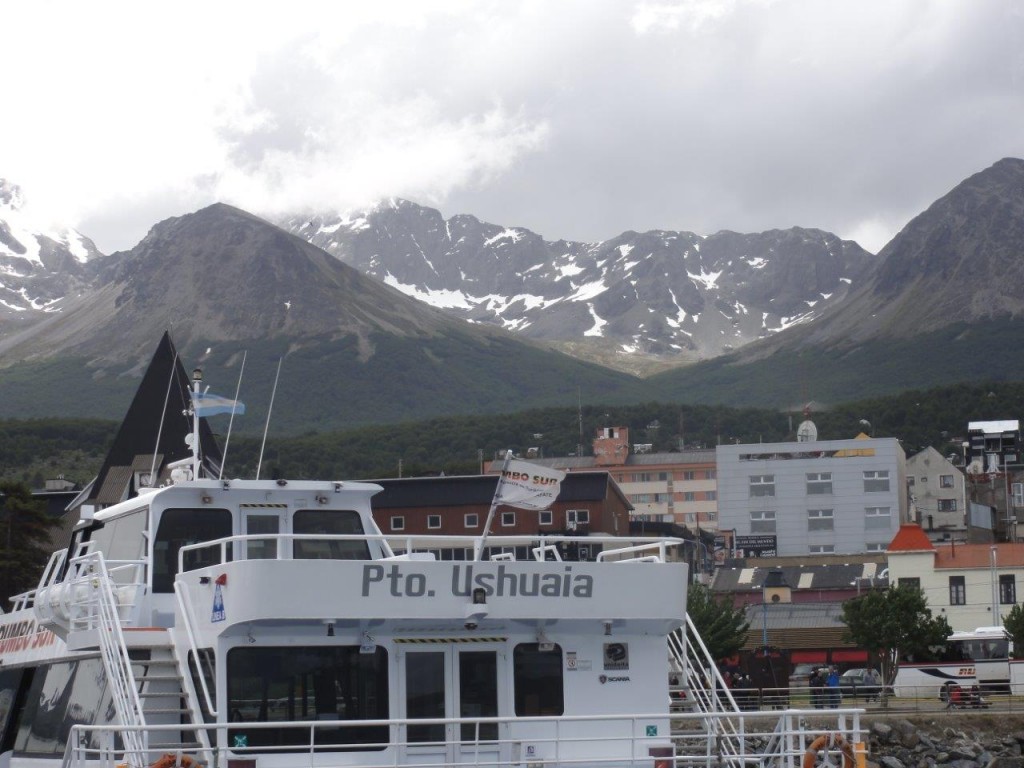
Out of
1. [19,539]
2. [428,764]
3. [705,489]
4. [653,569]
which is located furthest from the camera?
[705,489]

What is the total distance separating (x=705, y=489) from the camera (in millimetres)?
188875

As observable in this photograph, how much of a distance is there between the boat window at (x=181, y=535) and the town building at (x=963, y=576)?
195 feet

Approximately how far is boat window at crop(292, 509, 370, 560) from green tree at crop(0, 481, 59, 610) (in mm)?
44685

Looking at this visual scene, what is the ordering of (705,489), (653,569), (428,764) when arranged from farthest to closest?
(705,489), (653,569), (428,764)

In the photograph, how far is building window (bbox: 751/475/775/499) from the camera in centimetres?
14700

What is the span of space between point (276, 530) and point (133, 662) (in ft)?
10.8

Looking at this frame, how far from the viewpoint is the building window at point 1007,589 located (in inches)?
2963

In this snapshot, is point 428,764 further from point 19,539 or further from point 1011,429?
point 1011,429

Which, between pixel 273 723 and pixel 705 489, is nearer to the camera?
pixel 273 723

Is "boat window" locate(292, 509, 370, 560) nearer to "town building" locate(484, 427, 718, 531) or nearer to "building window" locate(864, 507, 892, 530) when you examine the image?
"building window" locate(864, 507, 892, 530)

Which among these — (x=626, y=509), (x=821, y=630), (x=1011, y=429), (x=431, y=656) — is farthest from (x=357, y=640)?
(x=1011, y=429)

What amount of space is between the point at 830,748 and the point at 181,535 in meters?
8.94

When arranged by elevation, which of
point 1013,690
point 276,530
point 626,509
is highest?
point 626,509

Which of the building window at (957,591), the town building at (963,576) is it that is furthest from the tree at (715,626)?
the building window at (957,591)
